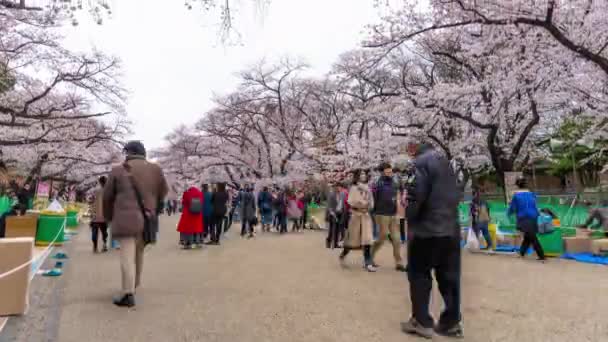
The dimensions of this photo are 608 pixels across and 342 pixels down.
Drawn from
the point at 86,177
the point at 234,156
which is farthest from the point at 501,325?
the point at 86,177

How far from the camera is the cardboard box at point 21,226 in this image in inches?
456

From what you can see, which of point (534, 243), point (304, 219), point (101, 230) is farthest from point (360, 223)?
point (304, 219)

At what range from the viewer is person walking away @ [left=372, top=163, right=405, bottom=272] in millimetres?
7852

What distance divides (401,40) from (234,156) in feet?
106

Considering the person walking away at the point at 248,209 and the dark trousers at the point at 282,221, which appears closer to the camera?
the person walking away at the point at 248,209

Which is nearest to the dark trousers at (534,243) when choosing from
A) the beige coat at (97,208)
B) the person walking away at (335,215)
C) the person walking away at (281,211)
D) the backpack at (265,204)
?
the person walking away at (335,215)

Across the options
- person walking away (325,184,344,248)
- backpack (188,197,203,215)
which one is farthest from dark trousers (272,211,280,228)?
backpack (188,197,203,215)

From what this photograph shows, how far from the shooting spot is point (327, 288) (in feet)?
20.0

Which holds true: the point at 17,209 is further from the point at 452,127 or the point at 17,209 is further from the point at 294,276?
the point at 452,127

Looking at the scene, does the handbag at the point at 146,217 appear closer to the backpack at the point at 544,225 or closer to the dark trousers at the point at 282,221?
the backpack at the point at 544,225

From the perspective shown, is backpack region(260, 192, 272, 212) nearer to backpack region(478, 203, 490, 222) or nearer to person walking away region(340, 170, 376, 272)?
backpack region(478, 203, 490, 222)

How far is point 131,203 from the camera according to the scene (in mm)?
5207

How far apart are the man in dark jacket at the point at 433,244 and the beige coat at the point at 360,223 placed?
3.69 metres

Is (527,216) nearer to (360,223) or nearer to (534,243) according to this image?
(534,243)
